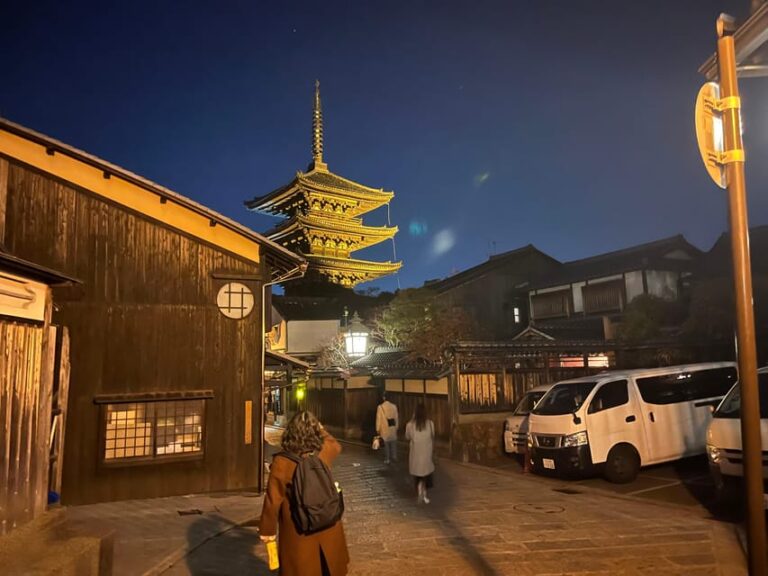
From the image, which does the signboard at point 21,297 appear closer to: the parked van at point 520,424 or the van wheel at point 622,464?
the van wheel at point 622,464

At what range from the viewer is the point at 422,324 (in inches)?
993

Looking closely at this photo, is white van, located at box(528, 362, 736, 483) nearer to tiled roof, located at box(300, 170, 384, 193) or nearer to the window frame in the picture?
the window frame

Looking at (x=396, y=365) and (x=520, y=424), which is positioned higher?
(x=396, y=365)

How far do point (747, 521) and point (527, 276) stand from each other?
35.7 m

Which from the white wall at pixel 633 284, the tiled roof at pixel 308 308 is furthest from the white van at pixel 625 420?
the tiled roof at pixel 308 308

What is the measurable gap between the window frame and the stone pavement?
2.60 ft

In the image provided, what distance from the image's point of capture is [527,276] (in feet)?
125

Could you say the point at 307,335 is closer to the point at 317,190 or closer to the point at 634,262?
the point at 317,190

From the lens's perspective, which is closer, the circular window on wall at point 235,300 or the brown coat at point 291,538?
the brown coat at point 291,538

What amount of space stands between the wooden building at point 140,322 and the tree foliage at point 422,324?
1162 centimetres

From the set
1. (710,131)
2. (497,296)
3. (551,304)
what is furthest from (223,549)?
(497,296)

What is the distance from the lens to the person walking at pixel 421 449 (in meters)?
9.85

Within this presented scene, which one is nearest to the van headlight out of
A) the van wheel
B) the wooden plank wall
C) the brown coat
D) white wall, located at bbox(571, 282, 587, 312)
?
the van wheel

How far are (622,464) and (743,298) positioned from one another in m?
8.96
